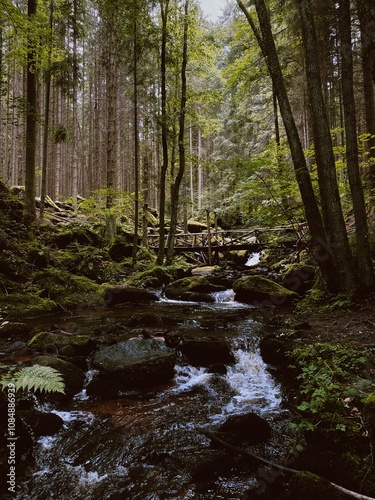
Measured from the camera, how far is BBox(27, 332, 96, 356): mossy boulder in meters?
5.50

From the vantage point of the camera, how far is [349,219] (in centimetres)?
1315

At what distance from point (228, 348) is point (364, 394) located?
2.79m

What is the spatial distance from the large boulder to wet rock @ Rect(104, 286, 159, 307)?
5.34 meters

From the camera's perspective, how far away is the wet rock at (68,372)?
4370 mm

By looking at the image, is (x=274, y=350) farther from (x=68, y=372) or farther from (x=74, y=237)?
(x=74, y=237)

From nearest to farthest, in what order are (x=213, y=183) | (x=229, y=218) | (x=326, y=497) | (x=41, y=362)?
(x=326, y=497), (x=41, y=362), (x=229, y=218), (x=213, y=183)

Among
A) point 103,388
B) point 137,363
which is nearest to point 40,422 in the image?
point 103,388

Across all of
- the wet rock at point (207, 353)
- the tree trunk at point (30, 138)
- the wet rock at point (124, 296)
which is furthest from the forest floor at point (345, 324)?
the tree trunk at point (30, 138)

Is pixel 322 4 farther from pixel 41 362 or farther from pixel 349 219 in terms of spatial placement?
pixel 41 362

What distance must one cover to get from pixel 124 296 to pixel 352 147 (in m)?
7.91

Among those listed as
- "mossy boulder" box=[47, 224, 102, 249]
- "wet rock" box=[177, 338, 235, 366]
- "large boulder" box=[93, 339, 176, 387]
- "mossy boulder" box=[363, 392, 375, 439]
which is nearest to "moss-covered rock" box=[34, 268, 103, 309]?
"mossy boulder" box=[47, 224, 102, 249]

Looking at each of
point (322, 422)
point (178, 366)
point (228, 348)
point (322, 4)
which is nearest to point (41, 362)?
point (178, 366)

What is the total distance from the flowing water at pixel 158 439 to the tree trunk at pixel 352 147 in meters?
3.27

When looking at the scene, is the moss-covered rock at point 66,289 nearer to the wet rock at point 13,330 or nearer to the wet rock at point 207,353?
the wet rock at point 13,330
